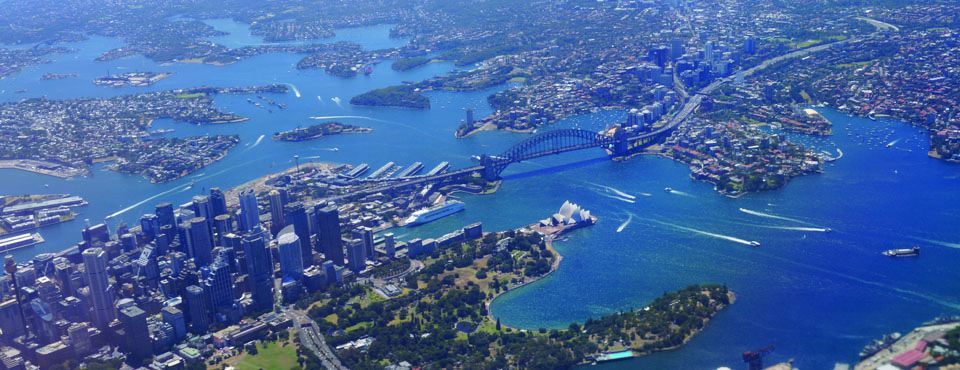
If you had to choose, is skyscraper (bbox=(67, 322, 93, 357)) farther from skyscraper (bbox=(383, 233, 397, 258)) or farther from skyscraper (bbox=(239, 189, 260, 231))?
skyscraper (bbox=(383, 233, 397, 258))

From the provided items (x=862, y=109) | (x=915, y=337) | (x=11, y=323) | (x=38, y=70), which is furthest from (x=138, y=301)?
(x=38, y=70)

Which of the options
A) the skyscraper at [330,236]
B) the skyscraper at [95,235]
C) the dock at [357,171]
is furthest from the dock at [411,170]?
the skyscraper at [95,235]

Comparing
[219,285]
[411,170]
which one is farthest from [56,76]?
[219,285]

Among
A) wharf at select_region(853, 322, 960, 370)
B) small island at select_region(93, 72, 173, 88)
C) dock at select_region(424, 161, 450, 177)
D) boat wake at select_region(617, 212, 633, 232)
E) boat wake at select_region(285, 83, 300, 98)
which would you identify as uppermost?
wharf at select_region(853, 322, 960, 370)

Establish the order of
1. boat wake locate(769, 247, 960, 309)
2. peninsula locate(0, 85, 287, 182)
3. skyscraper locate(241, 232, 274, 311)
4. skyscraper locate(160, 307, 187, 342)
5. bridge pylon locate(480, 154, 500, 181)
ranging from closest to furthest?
1. boat wake locate(769, 247, 960, 309)
2. skyscraper locate(160, 307, 187, 342)
3. skyscraper locate(241, 232, 274, 311)
4. bridge pylon locate(480, 154, 500, 181)
5. peninsula locate(0, 85, 287, 182)

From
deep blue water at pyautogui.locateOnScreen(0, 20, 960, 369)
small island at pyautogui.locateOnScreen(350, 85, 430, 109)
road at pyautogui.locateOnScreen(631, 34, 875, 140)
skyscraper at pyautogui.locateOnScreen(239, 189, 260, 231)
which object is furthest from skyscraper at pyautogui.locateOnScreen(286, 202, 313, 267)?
small island at pyautogui.locateOnScreen(350, 85, 430, 109)

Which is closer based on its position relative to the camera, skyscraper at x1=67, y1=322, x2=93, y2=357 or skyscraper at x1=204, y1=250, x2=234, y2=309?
skyscraper at x1=67, y1=322, x2=93, y2=357
